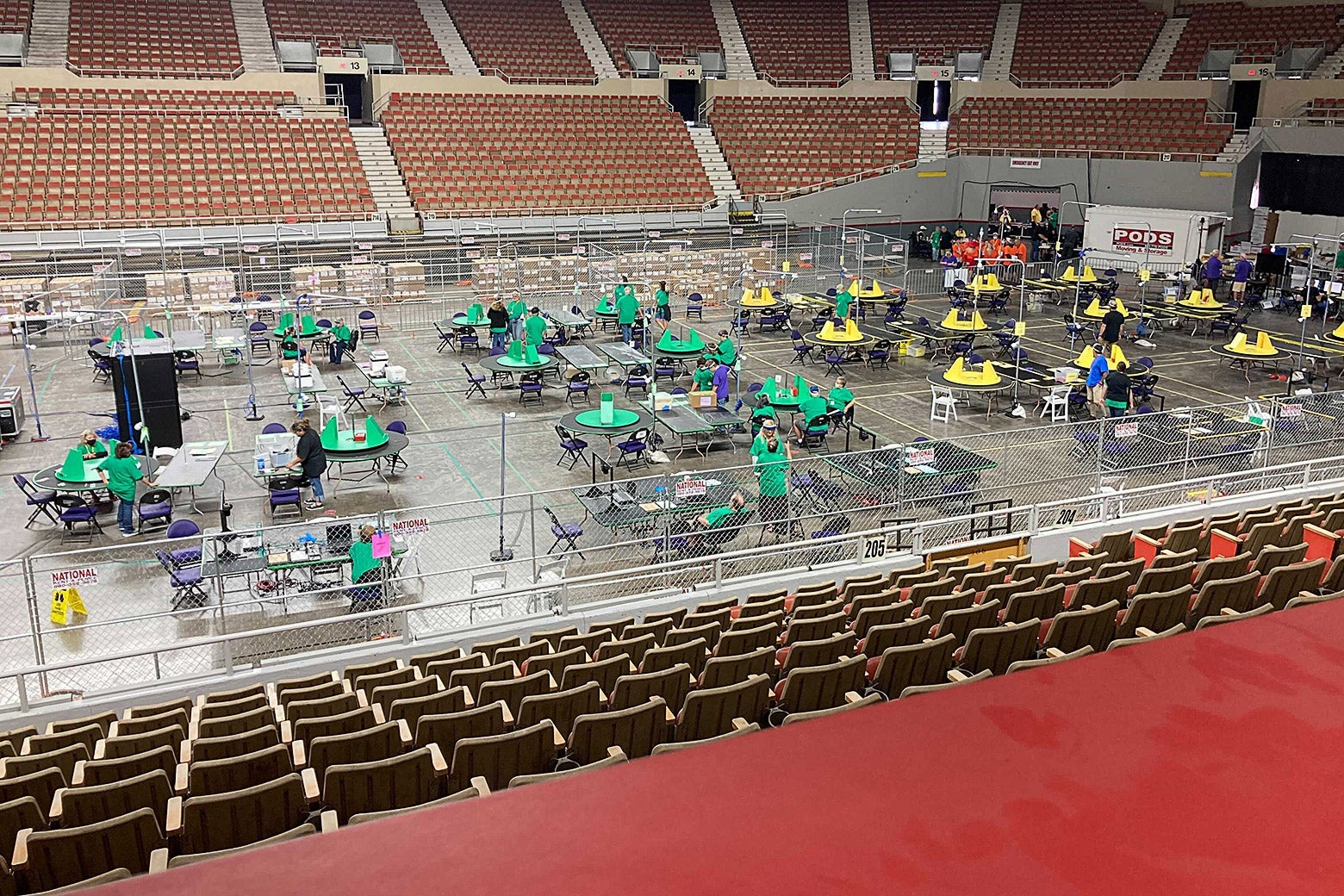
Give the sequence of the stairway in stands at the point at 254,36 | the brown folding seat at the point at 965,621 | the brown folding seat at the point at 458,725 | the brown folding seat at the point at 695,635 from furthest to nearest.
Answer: the stairway in stands at the point at 254,36
the brown folding seat at the point at 695,635
the brown folding seat at the point at 965,621
the brown folding seat at the point at 458,725

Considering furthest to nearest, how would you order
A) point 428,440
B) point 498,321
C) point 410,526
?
point 498,321 → point 428,440 → point 410,526

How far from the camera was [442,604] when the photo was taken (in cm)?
976

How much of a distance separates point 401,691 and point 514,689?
0.90 m

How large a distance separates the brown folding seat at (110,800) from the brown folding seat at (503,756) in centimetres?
154

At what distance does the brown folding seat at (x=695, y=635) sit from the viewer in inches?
342

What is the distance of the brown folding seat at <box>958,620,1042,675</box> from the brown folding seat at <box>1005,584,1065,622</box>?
0.68m

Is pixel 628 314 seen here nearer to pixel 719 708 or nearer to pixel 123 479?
pixel 123 479

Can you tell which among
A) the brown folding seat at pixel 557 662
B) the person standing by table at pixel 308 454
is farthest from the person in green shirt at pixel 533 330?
the brown folding seat at pixel 557 662

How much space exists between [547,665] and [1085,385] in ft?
47.3

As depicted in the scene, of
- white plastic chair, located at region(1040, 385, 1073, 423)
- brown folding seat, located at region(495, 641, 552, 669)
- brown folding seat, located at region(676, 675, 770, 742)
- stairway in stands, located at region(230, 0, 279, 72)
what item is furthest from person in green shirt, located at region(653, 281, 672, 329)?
stairway in stands, located at region(230, 0, 279, 72)

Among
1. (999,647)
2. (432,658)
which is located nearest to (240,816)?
(432,658)

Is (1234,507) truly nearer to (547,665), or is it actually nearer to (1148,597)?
(1148,597)

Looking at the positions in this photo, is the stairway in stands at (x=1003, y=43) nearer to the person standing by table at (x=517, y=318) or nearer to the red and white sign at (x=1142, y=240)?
the red and white sign at (x=1142, y=240)

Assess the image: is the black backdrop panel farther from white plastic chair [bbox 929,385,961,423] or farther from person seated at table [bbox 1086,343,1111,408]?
white plastic chair [bbox 929,385,961,423]
